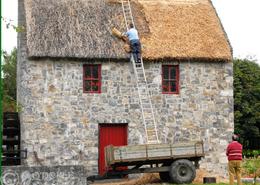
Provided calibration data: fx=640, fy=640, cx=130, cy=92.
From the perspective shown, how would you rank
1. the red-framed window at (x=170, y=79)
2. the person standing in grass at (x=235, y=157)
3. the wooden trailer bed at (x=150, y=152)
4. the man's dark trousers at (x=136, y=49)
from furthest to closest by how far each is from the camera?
the red-framed window at (x=170, y=79)
the man's dark trousers at (x=136, y=49)
the wooden trailer bed at (x=150, y=152)
the person standing in grass at (x=235, y=157)

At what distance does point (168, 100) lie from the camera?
2489 cm

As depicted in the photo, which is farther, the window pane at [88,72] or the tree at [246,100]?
the tree at [246,100]

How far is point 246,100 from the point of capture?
41.7 metres

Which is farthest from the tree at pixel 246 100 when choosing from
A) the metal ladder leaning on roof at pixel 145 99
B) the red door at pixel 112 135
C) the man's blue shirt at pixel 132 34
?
the man's blue shirt at pixel 132 34

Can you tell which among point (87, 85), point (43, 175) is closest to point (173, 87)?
point (87, 85)

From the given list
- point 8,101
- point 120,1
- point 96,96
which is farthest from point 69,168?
point 120,1

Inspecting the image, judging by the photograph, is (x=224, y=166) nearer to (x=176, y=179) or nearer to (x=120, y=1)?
(x=176, y=179)

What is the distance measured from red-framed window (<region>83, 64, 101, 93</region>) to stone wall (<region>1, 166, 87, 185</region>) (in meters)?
10.1

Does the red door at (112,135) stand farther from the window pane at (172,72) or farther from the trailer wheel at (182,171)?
the trailer wheel at (182,171)

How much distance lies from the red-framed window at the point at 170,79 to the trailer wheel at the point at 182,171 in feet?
15.0

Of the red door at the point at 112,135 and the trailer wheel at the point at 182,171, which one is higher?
the red door at the point at 112,135

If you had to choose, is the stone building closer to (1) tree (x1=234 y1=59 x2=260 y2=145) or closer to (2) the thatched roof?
(2) the thatched roof

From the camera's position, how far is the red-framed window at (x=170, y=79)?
82.1 feet

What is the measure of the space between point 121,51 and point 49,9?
3384 millimetres
